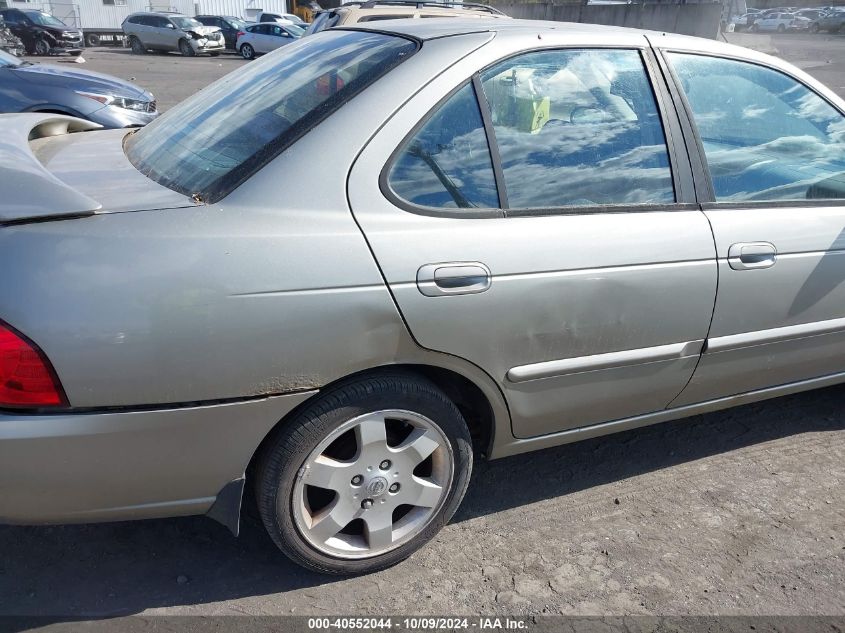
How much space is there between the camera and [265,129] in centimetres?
227

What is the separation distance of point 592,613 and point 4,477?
1.75 m

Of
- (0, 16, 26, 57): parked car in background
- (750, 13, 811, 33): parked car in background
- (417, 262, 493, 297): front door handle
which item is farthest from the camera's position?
(750, 13, 811, 33): parked car in background

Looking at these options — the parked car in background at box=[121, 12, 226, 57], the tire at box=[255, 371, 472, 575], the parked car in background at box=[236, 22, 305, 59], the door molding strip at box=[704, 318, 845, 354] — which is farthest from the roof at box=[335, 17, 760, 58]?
the parked car in background at box=[121, 12, 226, 57]

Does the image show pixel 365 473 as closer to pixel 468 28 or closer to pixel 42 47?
pixel 468 28

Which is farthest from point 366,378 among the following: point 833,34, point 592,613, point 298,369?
point 833,34

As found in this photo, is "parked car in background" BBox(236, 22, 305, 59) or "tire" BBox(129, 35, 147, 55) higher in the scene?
"parked car in background" BBox(236, 22, 305, 59)

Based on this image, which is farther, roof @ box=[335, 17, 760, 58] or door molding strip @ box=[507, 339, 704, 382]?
roof @ box=[335, 17, 760, 58]

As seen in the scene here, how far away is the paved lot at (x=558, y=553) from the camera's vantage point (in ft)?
7.64

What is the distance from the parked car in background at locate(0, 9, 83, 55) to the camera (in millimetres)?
25844

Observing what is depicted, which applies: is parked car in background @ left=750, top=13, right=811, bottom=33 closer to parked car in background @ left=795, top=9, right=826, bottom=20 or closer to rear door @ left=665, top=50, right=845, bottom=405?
parked car in background @ left=795, top=9, right=826, bottom=20

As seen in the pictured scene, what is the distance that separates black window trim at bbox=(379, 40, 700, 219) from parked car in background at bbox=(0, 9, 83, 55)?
28569 millimetres

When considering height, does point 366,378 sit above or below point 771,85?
below

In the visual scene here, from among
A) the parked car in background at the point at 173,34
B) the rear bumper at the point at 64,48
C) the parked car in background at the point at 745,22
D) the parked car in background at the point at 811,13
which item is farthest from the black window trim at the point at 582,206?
the parked car in background at the point at 811,13

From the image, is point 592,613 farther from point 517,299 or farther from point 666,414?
point 517,299
